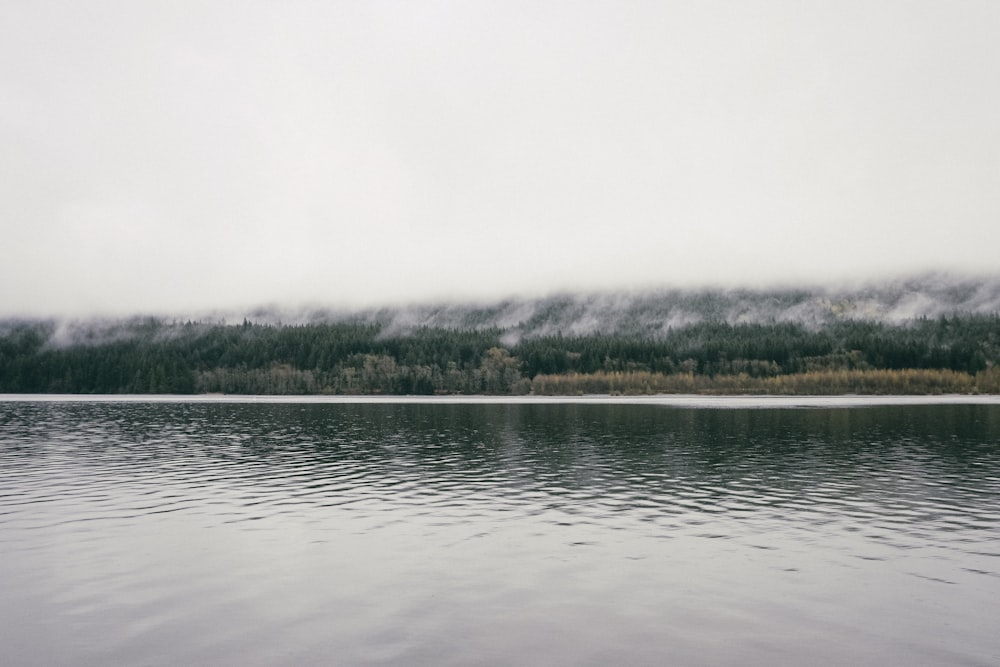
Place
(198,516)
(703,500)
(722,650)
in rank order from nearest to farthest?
1. (722,650)
2. (198,516)
3. (703,500)

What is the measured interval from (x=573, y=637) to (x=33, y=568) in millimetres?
24324

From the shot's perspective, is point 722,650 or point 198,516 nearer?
point 722,650

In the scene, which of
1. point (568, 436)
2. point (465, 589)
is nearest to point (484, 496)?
point (465, 589)

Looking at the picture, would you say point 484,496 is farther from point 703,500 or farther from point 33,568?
point 33,568

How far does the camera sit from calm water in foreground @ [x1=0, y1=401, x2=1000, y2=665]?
21656 millimetres

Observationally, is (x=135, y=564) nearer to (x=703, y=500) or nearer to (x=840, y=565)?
(x=840, y=565)

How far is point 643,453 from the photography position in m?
75.9

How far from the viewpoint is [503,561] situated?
31500mm

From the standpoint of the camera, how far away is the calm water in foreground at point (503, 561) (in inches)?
853

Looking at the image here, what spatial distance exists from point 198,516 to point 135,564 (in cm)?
1165

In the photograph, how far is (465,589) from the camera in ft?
89.7

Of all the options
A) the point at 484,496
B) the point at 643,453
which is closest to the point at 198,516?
the point at 484,496

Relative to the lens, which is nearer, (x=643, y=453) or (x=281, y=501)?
(x=281, y=501)

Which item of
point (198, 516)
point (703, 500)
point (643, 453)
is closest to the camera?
point (198, 516)
